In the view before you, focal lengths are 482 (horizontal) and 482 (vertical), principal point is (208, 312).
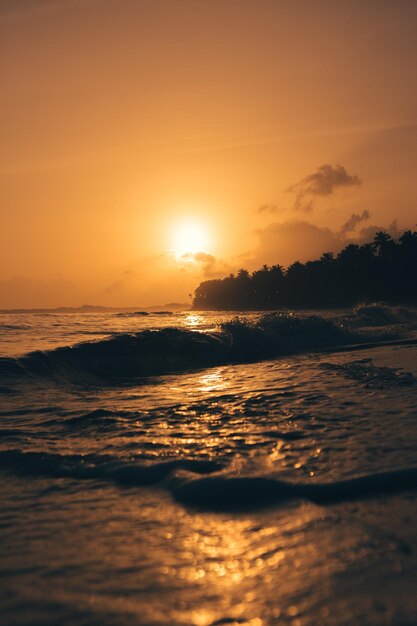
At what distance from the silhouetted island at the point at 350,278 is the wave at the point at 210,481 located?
310 ft

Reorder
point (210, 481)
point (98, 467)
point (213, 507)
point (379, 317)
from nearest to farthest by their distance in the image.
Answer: point (213, 507)
point (210, 481)
point (98, 467)
point (379, 317)

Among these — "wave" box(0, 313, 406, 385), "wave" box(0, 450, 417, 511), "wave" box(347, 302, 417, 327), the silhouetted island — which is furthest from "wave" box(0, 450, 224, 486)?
the silhouetted island

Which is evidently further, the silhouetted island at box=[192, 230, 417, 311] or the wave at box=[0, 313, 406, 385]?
the silhouetted island at box=[192, 230, 417, 311]

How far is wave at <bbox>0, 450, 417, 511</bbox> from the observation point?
361cm

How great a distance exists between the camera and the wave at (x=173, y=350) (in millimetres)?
11180

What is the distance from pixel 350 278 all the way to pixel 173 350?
102804 millimetres

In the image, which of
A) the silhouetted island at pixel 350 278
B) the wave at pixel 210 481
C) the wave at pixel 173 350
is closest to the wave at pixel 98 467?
the wave at pixel 210 481

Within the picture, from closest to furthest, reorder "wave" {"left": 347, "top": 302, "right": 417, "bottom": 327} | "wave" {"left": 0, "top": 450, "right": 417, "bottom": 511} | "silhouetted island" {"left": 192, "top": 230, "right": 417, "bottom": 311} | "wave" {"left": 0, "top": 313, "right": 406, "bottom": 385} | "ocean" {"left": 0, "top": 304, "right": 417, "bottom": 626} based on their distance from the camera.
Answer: "ocean" {"left": 0, "top": 304, "right": 417, "bottom": 626}
"wave" {"left": 0, "top": 450, "right": 417, "bottom": 511}
"wave" {"left": 0, "top": 313, "right": 406, "bottom": 385}
"wave" {"left": 347, "top": 302, "right": 417, "bottom": 327}
"silhouetted island" {"left": 192, "top": 230, "right": 417, "bottom": 311}

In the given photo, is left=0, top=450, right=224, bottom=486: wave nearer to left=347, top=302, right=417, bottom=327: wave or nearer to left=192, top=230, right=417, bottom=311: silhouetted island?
left=347, top=302, right=417, bottom=327: wave

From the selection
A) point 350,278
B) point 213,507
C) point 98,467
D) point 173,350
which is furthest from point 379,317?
point 350,278

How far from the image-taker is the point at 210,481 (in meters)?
3.96

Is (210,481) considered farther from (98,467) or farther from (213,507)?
(98,467)

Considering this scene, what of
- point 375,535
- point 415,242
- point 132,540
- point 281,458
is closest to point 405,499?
point 375,535

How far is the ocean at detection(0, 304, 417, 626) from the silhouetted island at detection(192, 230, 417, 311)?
92.7 meters
